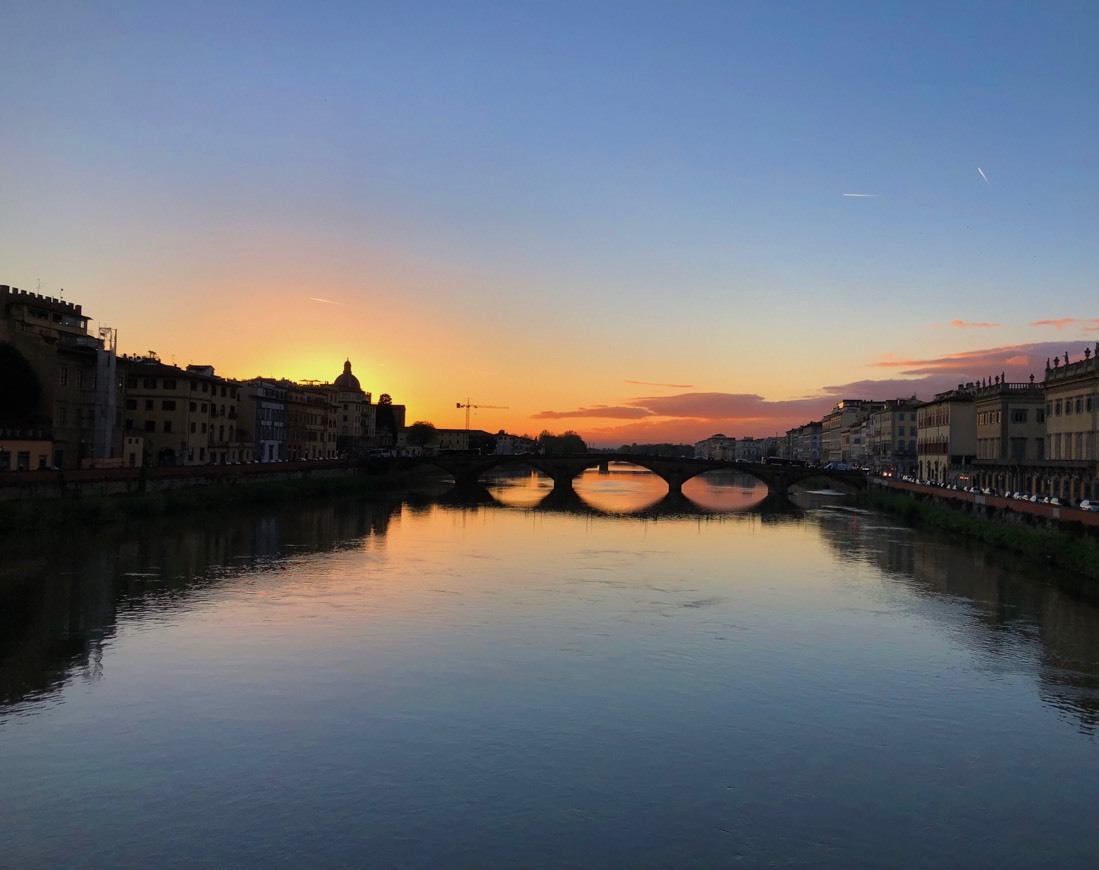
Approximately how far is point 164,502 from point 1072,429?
5537 cm

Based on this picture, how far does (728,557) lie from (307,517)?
29566mm

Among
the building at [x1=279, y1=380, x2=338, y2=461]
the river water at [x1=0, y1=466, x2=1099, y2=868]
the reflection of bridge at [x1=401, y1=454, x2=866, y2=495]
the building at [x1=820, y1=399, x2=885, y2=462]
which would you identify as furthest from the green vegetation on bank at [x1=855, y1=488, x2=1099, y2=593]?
the building at [x1=820, y1=399, x2=885, y2=462]

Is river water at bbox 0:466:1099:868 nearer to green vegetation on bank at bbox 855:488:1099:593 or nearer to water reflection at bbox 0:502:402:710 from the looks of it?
water reflection at bbox 0:502:402:710

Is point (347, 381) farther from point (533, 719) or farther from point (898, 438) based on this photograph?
point (533, 719)

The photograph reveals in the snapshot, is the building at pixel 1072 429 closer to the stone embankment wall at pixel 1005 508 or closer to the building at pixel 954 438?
the stone embankment wall at pixel 1005 508

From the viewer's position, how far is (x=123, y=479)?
179 feet

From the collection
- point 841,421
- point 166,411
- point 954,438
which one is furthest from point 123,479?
point 841,421

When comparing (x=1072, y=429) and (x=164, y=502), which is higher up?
(x=1072, y=429)

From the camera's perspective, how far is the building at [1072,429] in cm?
5347

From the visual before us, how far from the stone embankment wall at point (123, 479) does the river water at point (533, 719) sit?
9.02 m

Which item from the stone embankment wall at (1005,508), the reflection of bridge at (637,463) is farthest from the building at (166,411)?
the stone embankment wall at (1005,508)

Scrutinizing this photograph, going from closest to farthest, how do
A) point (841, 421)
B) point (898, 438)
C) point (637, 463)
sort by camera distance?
point (637, 463) < point (898, 438) < point (841, 421)

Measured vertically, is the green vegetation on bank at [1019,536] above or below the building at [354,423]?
below

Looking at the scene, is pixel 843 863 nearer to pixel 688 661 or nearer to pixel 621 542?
pixel 688 661
